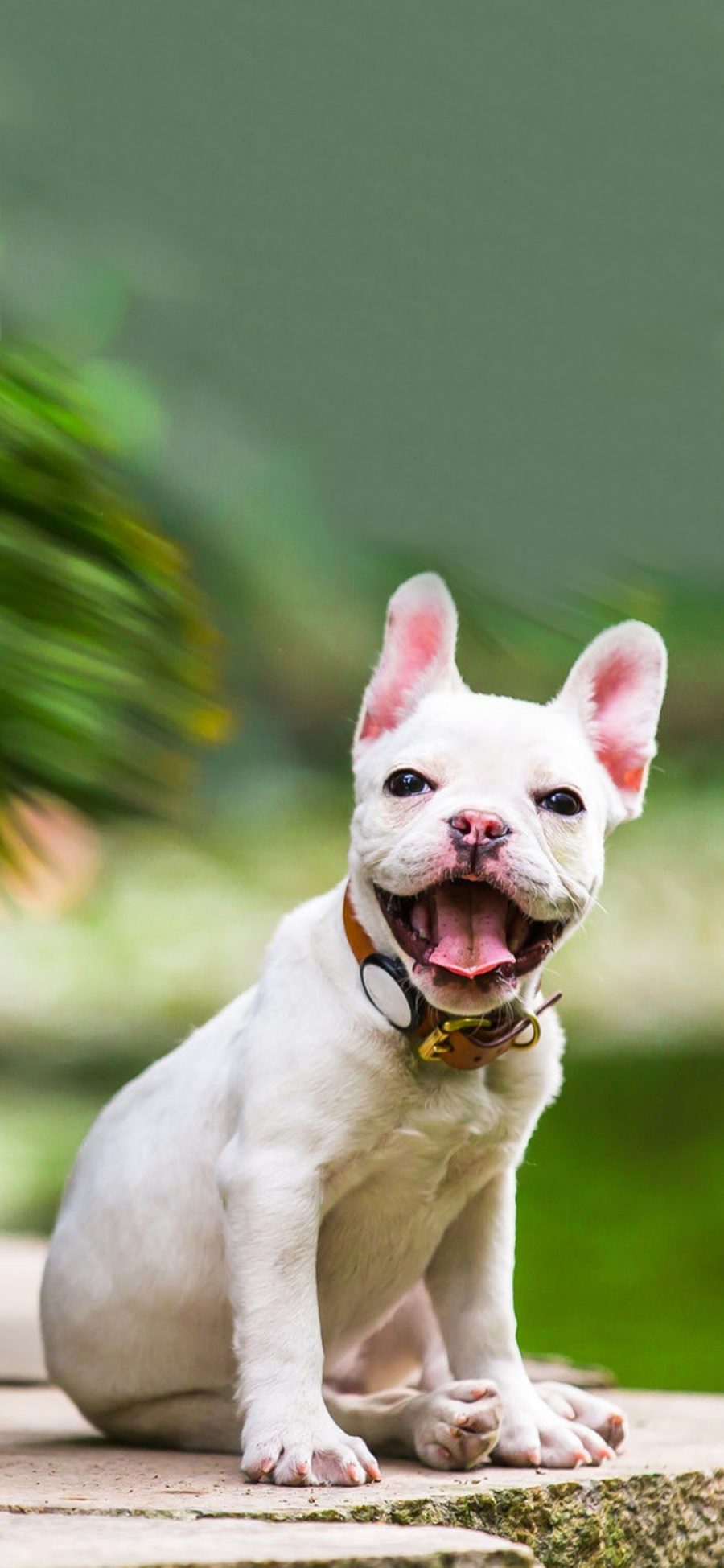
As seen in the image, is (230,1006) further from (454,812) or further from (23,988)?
(23,988)

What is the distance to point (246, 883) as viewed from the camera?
11773 mm

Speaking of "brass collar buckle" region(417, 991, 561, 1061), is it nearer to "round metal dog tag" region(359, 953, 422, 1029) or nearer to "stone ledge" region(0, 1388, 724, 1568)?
"round metal dog tag" region(359, 953, 422, 1029)

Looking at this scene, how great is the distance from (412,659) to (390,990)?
51 centimetres

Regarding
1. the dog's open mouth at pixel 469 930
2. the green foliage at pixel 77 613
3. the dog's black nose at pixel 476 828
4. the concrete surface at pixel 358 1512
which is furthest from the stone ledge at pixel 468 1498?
the green foliage at pixel 77 613

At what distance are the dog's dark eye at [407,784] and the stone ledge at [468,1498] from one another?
2.81ft

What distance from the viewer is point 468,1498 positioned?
2.29 metres

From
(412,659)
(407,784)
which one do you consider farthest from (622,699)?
(407,784)

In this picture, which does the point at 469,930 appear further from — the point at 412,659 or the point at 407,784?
the point at 412,659

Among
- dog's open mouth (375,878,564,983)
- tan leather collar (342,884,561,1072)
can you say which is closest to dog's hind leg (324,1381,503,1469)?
tan leather collar (342,884,561,1072)

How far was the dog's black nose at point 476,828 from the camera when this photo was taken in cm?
228

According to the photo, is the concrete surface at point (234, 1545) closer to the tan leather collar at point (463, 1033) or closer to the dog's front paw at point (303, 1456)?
the dog's front paw at point (303, 1456)

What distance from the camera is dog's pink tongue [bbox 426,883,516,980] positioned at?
232 centimetres

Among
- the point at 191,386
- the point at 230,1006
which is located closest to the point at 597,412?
the point at 191,386

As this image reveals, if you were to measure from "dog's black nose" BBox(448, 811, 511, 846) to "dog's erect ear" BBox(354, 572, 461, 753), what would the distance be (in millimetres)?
423
